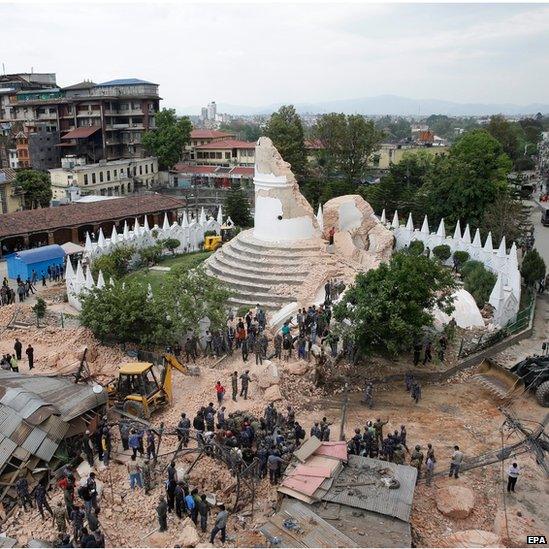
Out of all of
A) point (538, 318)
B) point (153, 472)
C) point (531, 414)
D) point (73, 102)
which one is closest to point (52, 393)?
point (153, 472)

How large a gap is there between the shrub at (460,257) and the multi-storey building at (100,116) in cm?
4239

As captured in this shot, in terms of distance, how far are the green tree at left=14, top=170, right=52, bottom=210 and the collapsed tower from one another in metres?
26.3

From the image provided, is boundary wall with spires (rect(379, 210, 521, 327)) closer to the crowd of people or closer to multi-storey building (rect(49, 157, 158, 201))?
the crowd of people

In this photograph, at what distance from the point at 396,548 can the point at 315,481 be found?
2197 millimetres

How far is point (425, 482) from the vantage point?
1393 centimetres

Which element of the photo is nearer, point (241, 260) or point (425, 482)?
point (425, 482)

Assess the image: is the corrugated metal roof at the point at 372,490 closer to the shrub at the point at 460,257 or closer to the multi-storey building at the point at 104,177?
the shrub at the point at 460,257

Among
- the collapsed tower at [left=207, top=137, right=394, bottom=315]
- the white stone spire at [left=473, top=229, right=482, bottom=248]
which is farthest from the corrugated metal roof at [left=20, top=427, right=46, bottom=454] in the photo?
the white stone spire at [left=473, top=229, right=482, bottom=248]

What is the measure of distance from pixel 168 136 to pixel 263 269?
37606 mm

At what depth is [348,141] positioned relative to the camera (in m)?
50.8

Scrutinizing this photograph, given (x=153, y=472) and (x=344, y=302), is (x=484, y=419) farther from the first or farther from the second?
(x=153, y=472)

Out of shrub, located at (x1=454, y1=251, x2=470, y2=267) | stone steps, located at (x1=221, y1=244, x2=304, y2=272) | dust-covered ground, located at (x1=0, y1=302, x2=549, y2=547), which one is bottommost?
dust-covered ground, located at (x1=0, y1=302, x2=549, y2=547)

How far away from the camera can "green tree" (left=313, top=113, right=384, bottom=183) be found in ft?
165

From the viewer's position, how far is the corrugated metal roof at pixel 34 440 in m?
13.8
